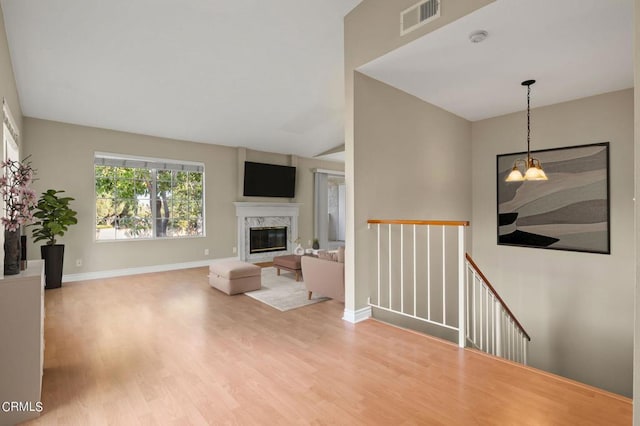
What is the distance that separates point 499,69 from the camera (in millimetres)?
3510

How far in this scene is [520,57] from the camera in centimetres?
324

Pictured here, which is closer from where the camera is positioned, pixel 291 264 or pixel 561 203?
pixel 561 203

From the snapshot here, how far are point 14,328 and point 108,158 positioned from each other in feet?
15.1

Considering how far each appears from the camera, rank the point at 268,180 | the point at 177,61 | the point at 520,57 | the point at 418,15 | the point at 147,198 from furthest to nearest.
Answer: the point at 268,180
the point at 147,198
the point at 177,61
the point at 520,57
the point at 418,15

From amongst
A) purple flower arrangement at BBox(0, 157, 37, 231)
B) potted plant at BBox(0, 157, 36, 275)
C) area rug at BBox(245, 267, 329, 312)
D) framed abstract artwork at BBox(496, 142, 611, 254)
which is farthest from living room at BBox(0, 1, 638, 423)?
purple flower arrangement at BBox(0, 157, 37, 231)

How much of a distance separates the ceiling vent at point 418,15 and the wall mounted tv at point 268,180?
481 centimetres

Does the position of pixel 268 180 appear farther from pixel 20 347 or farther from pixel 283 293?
pixel 20 347

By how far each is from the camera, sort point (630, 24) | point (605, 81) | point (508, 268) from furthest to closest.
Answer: point (508, 268) → point (605, 81) → point (630, 24)

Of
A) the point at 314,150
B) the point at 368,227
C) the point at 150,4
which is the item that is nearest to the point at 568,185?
the point at 368,227

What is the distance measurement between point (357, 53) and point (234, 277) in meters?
3.24

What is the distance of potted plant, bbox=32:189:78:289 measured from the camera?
182 inches

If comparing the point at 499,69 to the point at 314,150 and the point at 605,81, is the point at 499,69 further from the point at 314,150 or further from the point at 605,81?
the point at 314,150

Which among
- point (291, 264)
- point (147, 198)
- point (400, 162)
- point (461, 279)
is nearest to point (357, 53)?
point (400, 162)

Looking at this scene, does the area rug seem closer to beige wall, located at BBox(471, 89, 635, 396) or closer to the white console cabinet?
the white console cabinet
